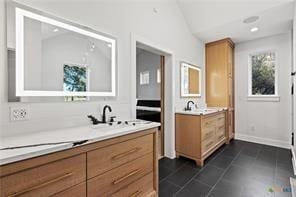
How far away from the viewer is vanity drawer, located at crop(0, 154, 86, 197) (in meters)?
0.78

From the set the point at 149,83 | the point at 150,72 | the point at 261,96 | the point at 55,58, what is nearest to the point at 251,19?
the point at 261,96

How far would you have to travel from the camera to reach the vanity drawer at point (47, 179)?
2.56 feet

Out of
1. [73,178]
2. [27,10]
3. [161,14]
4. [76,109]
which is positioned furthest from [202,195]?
[161,14]

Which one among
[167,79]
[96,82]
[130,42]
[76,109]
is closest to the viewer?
[76,109]

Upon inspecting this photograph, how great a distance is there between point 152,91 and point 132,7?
3108mm

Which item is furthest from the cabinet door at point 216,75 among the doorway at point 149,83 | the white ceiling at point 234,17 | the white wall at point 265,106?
the doorway at point 149,83

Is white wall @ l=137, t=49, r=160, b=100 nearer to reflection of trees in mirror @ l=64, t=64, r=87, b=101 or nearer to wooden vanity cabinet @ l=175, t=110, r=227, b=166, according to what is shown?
wooden vanity cabinet @ l=175, t=110, r=227, b=166

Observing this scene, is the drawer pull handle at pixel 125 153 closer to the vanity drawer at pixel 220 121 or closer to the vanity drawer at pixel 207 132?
the vanity drawer at pixel 207 132

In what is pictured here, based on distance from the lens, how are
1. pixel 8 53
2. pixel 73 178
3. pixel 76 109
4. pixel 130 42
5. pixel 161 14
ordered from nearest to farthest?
pixel 73 178
pixel 8 53
pixel 76 109
pixel 130 42
pixel 161 14

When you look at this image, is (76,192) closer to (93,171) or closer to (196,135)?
(93,171)

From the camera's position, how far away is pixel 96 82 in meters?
1.72

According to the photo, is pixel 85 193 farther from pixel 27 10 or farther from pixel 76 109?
pixel 27 10

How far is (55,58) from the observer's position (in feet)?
4.59

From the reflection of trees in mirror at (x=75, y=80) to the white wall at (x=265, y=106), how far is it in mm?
4069
